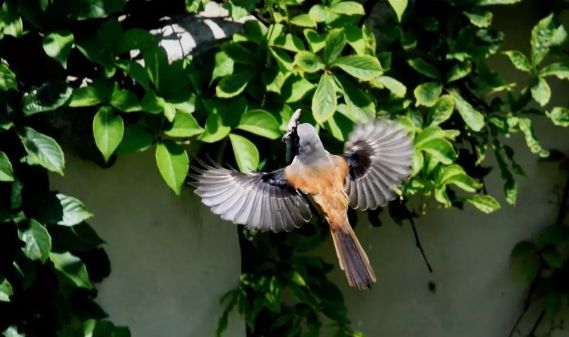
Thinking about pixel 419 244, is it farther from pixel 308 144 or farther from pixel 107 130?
pixel 107 130

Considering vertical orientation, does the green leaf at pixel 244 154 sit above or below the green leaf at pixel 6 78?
below

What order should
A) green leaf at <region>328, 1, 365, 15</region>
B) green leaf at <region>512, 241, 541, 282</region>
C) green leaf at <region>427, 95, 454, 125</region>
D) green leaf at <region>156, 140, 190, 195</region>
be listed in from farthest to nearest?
green leaf at <region>512, 241, 541, 282</region> < green leaf at <region>427, 95, 454, 125</region> < green leaf at <region>328, 1, 365, 15</region> < green leaf at <region>156, 140, 190, 195</region>

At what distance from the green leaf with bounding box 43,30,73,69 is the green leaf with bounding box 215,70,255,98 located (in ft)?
1.70

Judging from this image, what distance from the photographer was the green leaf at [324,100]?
353cm

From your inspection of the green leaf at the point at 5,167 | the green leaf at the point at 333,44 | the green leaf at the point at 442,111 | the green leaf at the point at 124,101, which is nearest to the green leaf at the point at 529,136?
the green leaf at the point at 442,111

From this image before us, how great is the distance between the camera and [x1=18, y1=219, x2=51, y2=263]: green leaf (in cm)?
340

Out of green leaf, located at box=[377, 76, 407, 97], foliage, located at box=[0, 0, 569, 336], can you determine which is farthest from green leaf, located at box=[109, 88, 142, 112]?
green leaf, located at box=[377, 76, 407, 97]

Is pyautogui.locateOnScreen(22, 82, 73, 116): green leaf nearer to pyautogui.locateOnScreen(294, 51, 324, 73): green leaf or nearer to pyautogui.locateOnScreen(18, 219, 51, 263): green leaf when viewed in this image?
pyautogui.locateOnScreen(18, 219, 51, 263): green leaf

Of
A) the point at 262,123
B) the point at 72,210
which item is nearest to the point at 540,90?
the point at 262,123

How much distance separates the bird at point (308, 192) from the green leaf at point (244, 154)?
0.19m

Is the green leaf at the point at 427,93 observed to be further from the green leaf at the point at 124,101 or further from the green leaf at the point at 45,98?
the green leaf at the point at 45,98

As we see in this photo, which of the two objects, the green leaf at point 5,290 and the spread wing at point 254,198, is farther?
the green leaf at point 5,290

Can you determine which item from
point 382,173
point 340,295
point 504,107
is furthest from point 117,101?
point 504,107

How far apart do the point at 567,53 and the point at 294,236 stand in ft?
4.17
